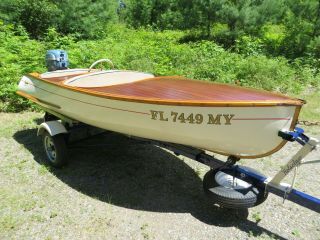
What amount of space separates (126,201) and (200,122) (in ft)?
4.43

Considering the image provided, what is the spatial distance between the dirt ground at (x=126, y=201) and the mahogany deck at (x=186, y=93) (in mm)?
1194

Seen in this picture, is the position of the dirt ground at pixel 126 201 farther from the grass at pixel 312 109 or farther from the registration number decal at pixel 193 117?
the grass at pixel 312 109

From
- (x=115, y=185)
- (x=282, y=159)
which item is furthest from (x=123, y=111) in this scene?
(x=282, y=159)

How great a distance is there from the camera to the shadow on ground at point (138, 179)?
12.9ft

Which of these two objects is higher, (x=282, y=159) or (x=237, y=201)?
(x=237, y=201)

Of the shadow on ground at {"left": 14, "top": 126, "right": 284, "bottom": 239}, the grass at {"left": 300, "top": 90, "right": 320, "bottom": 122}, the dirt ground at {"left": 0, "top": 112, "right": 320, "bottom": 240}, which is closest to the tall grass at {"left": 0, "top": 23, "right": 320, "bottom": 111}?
the grass at {"left": 300, "top": 90, "right": 320, "bottom": 122}

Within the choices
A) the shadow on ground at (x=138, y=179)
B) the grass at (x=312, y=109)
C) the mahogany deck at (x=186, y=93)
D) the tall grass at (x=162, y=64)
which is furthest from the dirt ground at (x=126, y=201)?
the tall grass at (x=162, y=64)

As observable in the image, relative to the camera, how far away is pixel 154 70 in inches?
381

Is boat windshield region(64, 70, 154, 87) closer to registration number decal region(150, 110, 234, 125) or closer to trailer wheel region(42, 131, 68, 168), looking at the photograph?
trailer wheel region(42, 131, 68, 168)

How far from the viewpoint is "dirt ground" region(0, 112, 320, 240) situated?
3.57 meters

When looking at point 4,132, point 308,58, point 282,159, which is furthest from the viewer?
point 308,58

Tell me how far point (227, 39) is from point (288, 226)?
50.7ft

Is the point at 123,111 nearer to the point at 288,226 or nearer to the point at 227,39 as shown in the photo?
the point at 288,226

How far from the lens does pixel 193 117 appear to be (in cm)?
357
